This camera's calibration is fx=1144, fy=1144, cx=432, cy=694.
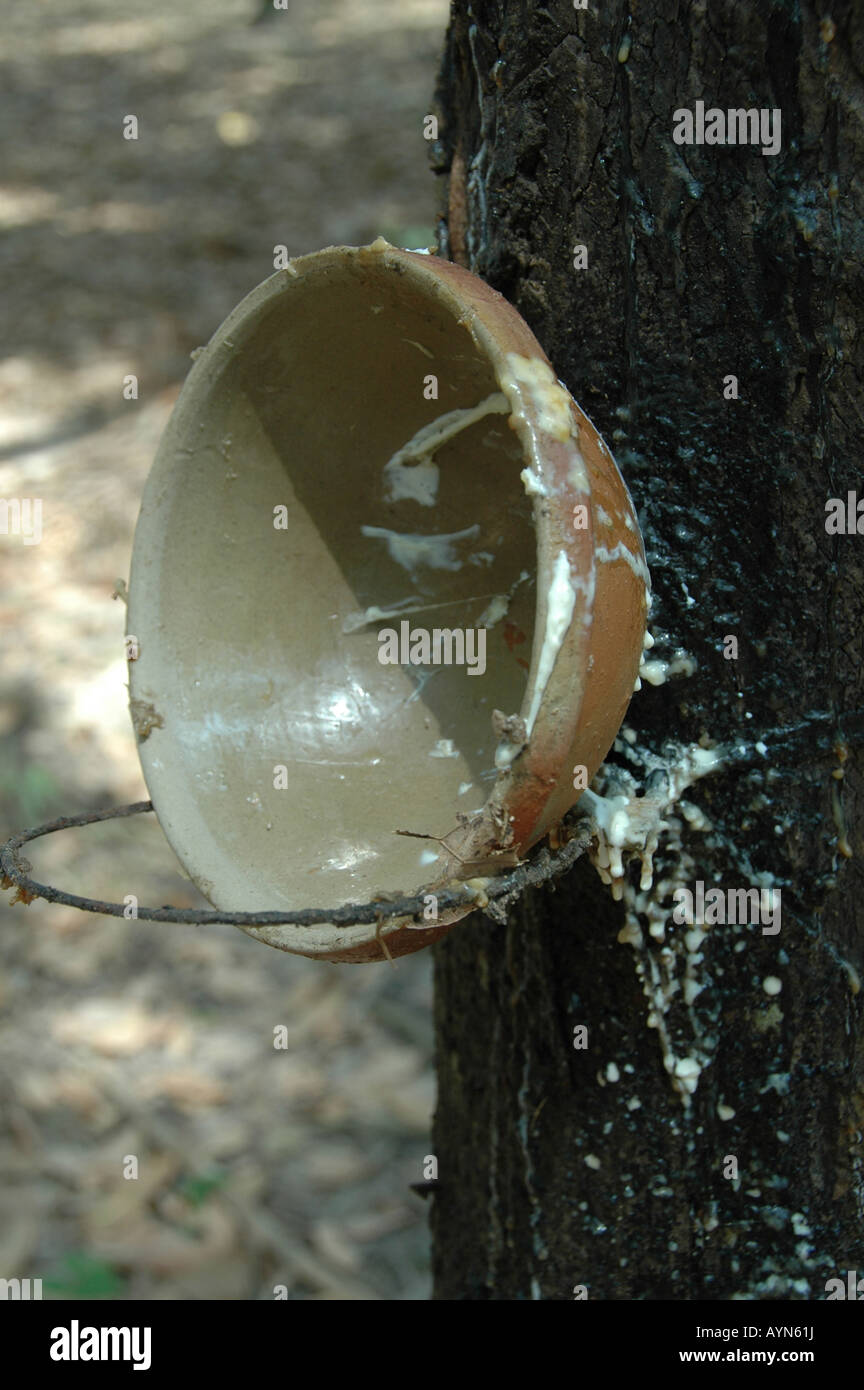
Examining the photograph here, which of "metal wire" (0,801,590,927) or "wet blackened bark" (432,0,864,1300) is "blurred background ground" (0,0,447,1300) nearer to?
"wet blackened bark" (432,0,864,1300)

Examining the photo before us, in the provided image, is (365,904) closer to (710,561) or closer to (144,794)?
(710,561)

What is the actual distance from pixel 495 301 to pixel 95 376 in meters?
3.57

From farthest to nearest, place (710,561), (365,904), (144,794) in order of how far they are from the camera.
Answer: (144,794)
(710,561)
(365,904)

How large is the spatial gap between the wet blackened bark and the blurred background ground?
93cm

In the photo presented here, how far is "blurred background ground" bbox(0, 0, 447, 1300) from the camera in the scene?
6.89ft

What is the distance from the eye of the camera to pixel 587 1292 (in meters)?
1.34

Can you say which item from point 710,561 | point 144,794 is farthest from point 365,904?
point 144,794

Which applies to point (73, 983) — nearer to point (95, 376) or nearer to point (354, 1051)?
point (354, 1051)

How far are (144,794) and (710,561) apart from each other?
6.28ft

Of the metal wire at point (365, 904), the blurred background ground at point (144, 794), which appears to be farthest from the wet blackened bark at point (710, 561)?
the blurred background ground at point (144, 794)

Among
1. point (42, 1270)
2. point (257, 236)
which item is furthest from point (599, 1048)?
point (257, 236)

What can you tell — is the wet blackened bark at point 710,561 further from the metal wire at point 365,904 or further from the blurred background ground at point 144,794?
the blurred background ground at point 144,794

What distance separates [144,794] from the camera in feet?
9.05

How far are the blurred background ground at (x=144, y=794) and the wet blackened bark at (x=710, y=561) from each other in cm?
93
